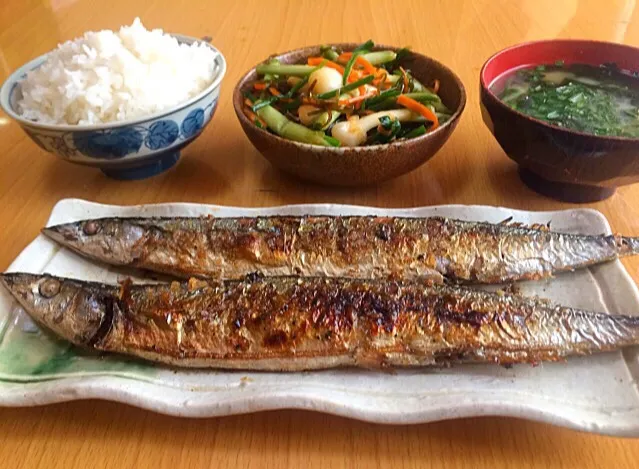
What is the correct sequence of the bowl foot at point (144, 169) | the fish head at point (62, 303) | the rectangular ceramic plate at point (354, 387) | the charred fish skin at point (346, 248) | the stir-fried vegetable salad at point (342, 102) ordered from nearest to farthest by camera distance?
the rectangular ceramic plate at point (354, 387) → the fish head at point (62, 303) → the charred fish skin at point (346, 248) → the stir-fried vegetable salad at point (342, 102) → the bowl foot at point (144, 169)

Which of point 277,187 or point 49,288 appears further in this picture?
point 277,187

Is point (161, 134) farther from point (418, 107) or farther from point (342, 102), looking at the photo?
point (418, 107)

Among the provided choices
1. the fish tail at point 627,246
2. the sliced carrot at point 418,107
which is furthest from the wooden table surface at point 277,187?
the sliced carrot at point 418,107

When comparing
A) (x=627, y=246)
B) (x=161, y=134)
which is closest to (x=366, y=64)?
(x=161, y=134)

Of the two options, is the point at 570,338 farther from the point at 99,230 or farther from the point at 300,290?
the point at 99,230

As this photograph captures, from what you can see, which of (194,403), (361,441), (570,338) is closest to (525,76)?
(570,338)

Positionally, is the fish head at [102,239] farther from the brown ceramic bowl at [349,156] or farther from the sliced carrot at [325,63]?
the sliced carrot at [325,63]
